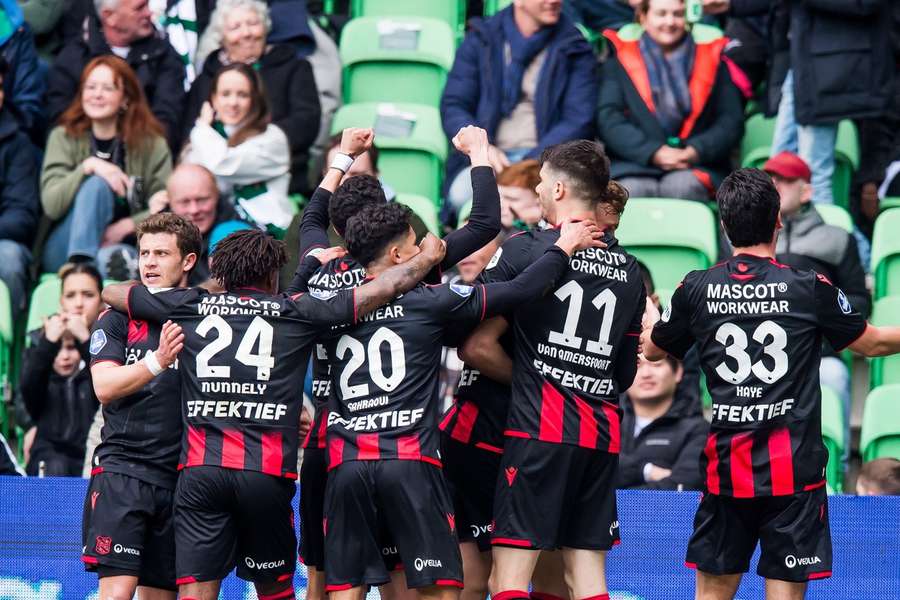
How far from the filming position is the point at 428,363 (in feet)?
20.6

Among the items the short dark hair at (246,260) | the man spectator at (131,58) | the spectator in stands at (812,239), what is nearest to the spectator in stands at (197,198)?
the man spectator at (131,58)

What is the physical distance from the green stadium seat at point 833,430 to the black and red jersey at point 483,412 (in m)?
2.73

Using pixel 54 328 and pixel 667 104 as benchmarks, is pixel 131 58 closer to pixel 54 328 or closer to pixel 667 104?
pixel 54 328

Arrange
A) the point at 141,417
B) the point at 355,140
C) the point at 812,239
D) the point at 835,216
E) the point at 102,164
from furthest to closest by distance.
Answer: the point at 102,164, the point at 835,216, the point at 812,239, the point at 355,140, the point at 141,417

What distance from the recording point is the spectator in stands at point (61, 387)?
29.7ft

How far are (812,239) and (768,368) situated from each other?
3.37 m

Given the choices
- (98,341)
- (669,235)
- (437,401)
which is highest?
(669,235)

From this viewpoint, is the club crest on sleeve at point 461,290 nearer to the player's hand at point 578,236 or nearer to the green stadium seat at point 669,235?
the player's hand at point 578,236

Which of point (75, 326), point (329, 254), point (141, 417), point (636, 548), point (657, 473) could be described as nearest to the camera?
point (141, 417)

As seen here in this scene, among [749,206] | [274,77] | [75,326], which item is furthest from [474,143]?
[274,77]

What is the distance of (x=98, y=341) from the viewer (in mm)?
6578

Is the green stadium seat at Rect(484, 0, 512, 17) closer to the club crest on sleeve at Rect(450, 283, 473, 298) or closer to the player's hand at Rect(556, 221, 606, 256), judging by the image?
the player's hand at Rect(556, 221, 606, 256)

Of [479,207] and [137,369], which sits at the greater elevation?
[479,207]

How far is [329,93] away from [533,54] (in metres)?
1.58
